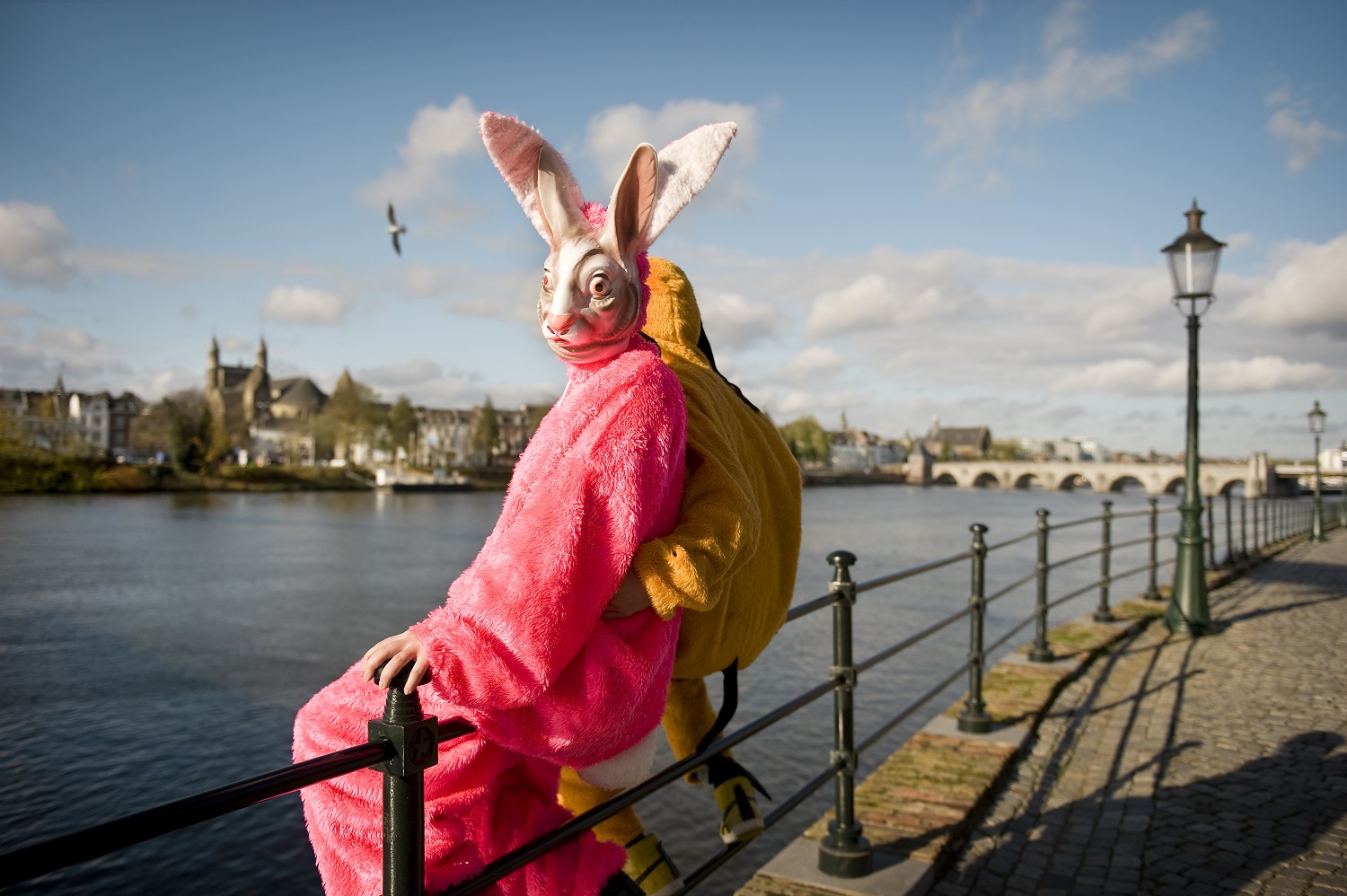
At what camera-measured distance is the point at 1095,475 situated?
91.7 meters

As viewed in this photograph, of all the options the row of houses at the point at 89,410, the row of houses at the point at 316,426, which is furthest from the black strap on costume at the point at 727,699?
the row of houses at the point at 89,410

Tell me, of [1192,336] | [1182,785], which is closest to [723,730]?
[1182,785]

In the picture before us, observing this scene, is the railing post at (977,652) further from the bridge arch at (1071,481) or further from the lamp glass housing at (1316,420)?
the bridge arch at (1071,481)

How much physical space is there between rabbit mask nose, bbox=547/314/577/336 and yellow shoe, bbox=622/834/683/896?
120 cm

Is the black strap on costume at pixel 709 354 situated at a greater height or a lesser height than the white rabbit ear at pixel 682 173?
lesser

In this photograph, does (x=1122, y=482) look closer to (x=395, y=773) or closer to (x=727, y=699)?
(x=727, y=699)

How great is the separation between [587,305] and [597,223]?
0.20m

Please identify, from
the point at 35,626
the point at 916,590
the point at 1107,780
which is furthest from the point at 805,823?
the point at 35,626

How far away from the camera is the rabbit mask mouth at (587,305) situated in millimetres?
1977

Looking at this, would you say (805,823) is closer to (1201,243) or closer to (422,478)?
(1201,243)

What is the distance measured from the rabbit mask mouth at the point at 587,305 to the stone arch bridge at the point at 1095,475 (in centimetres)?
7498

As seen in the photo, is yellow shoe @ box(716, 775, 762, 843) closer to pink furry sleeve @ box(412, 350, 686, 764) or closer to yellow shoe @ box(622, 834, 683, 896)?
yellow shoe @ box(622, 834, 683, 896)

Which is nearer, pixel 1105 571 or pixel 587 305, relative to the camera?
pixel 587 305

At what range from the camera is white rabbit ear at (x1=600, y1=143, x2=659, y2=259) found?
6.38 feet
